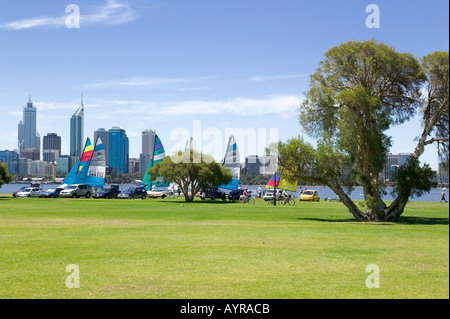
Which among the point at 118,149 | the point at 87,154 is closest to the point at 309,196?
the point at 87,154

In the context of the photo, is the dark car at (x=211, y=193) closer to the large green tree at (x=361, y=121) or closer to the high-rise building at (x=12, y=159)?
the large green tree at (x=361, y=121)

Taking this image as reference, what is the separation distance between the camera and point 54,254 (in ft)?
49.5

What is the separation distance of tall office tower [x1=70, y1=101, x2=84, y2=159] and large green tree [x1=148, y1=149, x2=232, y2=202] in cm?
2862

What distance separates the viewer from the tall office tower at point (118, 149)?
13298 centimetres

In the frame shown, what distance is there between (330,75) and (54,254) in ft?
75.6

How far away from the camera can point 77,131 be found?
96.0 metres

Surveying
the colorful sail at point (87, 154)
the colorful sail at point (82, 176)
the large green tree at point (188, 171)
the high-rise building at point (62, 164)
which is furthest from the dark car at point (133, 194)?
the high-rise building at point (62, 164)

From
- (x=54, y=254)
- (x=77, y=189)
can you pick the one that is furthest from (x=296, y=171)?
(x=77, y=189)

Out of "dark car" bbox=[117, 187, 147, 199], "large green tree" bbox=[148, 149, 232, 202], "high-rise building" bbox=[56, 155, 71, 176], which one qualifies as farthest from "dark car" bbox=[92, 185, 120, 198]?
"high-rise building" bbox=[56, 155, 71, 176]

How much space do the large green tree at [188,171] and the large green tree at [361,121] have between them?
33.2m

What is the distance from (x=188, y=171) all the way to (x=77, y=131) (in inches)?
1544

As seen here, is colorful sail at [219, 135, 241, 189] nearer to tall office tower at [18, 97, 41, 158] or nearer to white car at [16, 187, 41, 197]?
white car at [16, 187, 41, 197]

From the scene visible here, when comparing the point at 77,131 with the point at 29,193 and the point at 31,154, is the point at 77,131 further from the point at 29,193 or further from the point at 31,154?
the point at 31,154

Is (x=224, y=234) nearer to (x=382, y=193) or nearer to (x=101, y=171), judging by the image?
(x=382, y=193)
